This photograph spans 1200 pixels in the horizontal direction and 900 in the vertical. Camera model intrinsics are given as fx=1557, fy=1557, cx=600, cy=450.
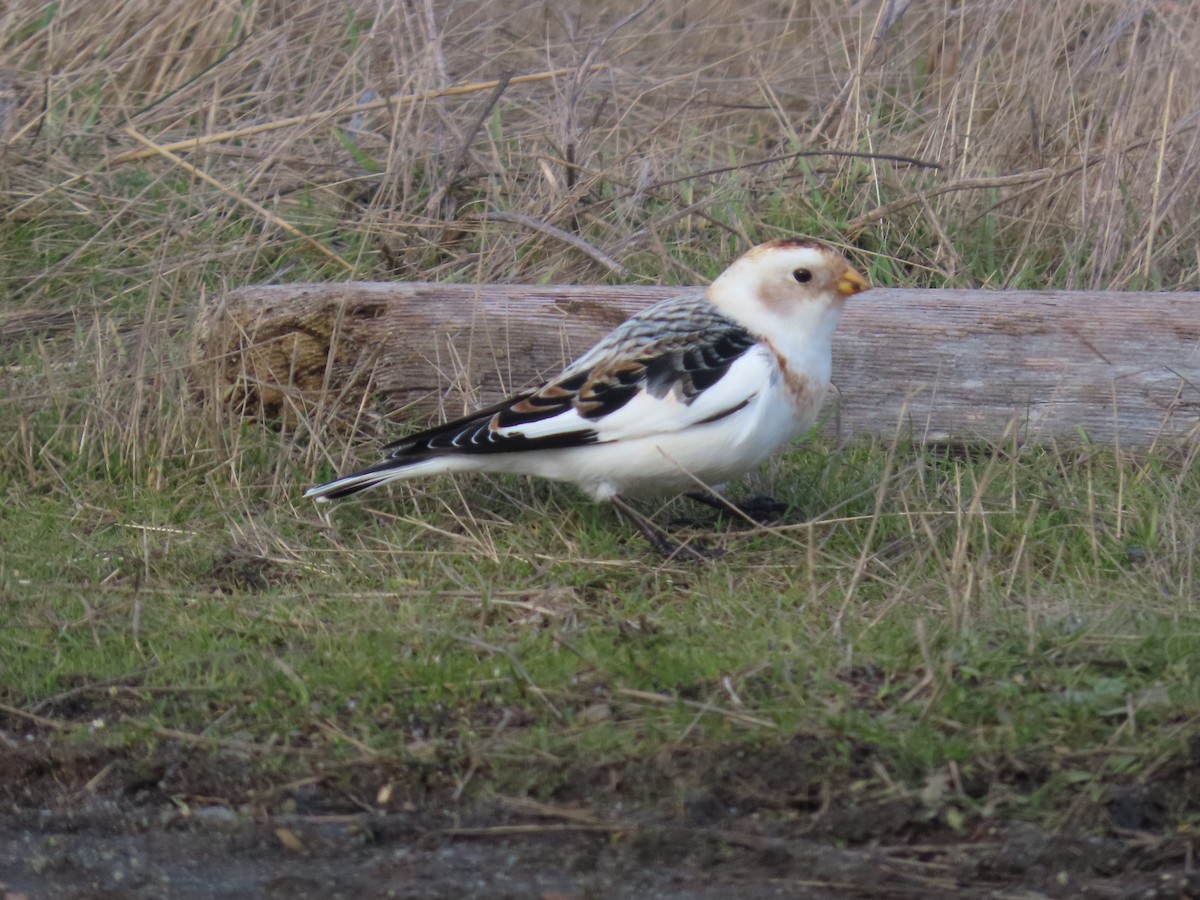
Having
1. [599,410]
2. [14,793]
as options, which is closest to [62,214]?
[599,410]

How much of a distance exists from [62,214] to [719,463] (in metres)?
3.47

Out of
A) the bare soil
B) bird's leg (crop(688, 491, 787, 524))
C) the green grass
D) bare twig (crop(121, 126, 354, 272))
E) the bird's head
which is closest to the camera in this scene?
the bare soil

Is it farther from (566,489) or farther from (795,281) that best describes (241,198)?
(795,281)

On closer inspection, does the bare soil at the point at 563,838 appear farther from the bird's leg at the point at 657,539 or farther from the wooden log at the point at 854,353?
the wooden log at the point at 854,353

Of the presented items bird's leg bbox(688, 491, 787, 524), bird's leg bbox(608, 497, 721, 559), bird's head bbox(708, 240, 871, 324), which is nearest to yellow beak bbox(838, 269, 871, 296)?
bird's head bbox(708, 240, 871, 324)

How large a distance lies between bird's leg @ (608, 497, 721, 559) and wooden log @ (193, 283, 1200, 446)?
0.70 metres

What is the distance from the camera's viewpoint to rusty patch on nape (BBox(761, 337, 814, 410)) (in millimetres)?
3809

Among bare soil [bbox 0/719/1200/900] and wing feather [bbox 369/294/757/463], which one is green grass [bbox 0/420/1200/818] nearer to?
bare soil [bbox 0/719/1200/900]

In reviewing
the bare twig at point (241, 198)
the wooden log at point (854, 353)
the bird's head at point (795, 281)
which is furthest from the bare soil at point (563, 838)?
the bare twig at point (241, 198)

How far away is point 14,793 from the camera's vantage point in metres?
2.97

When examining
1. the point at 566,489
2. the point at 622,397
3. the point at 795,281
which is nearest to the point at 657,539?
the point at 622,397

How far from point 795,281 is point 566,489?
3.01 ft

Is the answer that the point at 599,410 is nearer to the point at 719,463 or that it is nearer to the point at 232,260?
the point at 719,463

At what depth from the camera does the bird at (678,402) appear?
377 centimetres
